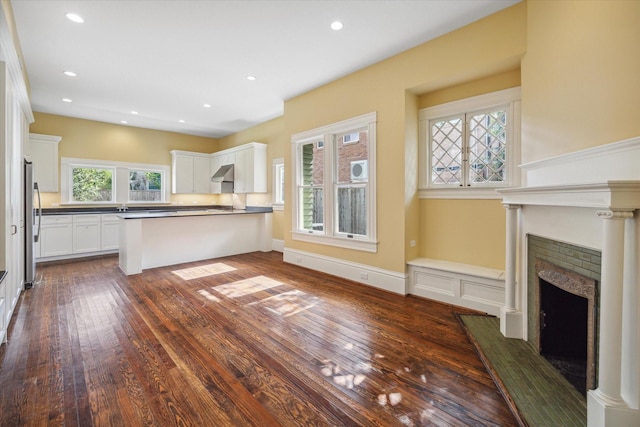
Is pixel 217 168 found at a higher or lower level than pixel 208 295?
higher

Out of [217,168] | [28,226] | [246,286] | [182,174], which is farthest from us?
[217,168]

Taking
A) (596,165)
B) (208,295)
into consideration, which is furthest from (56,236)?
(596,165)

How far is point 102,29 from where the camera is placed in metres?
3.16

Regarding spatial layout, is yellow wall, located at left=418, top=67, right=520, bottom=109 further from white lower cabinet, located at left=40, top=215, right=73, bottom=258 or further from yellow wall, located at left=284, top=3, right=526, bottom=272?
white lower cabinet, located at left=40, top=215, right=73, bottom=258

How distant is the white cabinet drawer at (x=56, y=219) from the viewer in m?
5.64

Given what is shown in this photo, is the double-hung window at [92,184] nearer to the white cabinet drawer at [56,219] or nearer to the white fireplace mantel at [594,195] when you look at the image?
the white cabinet drawer at [56,219]

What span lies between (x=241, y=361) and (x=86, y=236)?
596 centimetres

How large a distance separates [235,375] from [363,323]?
1.35 metres

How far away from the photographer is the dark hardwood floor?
1.67 metres

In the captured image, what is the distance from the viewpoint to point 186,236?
554 cm

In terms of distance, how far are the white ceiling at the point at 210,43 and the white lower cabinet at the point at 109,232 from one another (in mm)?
2511

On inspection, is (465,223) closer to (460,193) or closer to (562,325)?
(460,193)

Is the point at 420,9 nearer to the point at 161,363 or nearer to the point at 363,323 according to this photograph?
the point at 363,323

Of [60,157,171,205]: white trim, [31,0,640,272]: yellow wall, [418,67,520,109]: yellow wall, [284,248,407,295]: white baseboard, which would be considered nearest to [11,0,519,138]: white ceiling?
[31,0,640,272]: yellow wall
